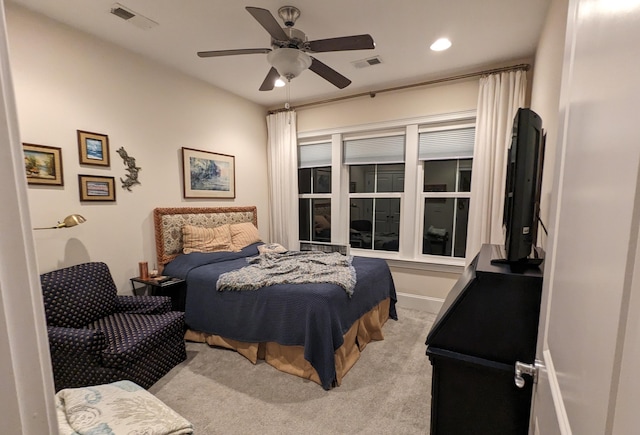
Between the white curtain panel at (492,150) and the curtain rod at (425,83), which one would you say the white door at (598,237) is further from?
the curtain rod at (425,83)

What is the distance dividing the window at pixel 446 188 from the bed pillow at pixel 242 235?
231cm

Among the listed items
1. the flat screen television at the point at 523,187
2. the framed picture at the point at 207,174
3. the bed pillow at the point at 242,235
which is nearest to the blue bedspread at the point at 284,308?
the bed pillow at the point at 242,235

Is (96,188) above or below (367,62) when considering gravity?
below

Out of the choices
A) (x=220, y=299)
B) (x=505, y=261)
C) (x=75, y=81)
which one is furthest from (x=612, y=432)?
(x=75, y=81)

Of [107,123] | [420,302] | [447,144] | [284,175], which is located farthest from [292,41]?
[420,302]

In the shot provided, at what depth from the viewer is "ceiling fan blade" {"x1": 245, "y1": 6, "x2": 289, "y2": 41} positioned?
1669 mm

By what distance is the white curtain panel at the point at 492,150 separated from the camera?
292 centimetres

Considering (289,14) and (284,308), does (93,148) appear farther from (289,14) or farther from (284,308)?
(284,308)

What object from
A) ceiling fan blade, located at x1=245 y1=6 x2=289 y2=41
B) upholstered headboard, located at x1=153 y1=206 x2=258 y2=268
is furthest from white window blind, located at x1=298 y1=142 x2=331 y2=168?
ceiling fan blade, located at x1=245 y1=6 x2=289 y2=41

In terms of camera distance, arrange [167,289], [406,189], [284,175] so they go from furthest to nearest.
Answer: [284,175], [406,189], [167,289]

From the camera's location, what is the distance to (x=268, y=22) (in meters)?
1.80

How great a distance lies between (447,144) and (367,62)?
1.37m

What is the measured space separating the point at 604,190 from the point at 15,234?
82cm

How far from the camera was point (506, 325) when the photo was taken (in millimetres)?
1034
